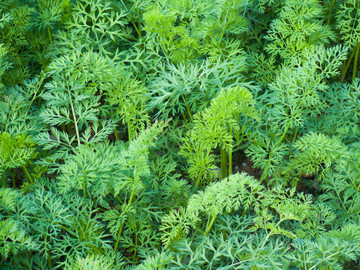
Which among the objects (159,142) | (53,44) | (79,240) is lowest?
(79,240)

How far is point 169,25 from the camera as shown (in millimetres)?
2584

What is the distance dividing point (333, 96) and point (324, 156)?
1.91 feet

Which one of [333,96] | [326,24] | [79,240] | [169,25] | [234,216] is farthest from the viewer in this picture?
[326,24]

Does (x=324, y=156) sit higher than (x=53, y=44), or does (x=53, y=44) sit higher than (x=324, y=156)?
(x=53, y=44)

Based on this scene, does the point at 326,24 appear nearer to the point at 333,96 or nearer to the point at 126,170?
the point at 333,96

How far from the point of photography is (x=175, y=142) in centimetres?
284

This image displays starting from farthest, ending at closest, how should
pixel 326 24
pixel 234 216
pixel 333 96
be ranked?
pixel 326 24 < pixel 333 96 < pixel 234 216

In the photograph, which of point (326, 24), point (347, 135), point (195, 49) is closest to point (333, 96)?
point (347, 135)

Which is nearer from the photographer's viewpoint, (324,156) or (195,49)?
(324,156)

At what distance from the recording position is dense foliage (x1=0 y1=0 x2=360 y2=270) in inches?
85.1

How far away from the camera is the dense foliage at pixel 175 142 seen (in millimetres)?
2162

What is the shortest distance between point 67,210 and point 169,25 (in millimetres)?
1235

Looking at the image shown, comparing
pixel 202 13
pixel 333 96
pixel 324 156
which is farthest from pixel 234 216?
pixel 202 13

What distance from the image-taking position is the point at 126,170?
2348 mm
